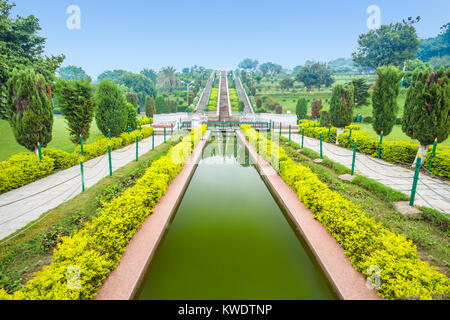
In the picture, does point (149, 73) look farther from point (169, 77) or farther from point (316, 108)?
point (316, 108)

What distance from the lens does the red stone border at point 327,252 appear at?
11.6 feet

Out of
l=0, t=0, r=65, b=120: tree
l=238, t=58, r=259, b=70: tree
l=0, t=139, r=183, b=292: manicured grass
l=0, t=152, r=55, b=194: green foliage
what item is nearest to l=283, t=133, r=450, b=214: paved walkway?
Answer: l=0, t=139, r=183, b=292: manicured grass

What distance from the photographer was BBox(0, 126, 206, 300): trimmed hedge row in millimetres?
3000

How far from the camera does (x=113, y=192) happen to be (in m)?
7.11

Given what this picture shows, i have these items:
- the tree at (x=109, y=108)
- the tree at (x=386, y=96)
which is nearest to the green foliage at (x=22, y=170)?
the tree at (x=109, y=108)

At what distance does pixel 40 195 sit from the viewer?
713 cm

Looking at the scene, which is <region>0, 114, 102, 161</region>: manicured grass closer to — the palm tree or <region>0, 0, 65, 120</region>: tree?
<region>0, 0, 65, 120</region>: tree

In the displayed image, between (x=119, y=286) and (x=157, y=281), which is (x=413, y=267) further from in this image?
(x=119, y=286)

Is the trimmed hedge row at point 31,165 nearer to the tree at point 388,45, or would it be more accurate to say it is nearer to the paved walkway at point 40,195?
the paved walkway at point 40,195

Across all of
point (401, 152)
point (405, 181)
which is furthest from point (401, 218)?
point (401, 152)

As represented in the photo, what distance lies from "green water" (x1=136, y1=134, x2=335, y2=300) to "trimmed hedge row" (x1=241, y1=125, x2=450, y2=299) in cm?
73

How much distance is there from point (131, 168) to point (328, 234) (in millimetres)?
8121

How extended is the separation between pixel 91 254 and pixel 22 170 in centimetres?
634
